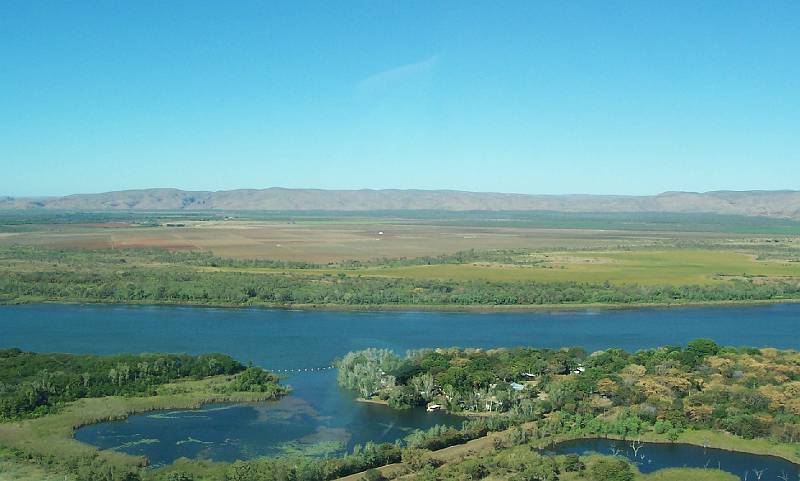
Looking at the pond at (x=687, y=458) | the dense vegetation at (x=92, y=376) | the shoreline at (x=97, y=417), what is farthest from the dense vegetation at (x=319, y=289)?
the pond at (x=687, y=458)

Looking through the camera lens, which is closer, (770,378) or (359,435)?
(359,435)

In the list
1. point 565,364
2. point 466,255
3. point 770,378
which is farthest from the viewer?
point 466,255

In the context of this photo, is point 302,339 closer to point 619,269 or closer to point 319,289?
point 319,289

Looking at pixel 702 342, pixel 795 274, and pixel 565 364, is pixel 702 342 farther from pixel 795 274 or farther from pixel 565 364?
pixel 795 274

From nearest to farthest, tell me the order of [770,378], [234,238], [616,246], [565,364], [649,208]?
[770,378], [565,364], [616,246], [234,238], [649,208]

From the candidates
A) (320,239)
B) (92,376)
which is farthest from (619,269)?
(92,376)

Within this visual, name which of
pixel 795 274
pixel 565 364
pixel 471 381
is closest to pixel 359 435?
pixel 471 381
